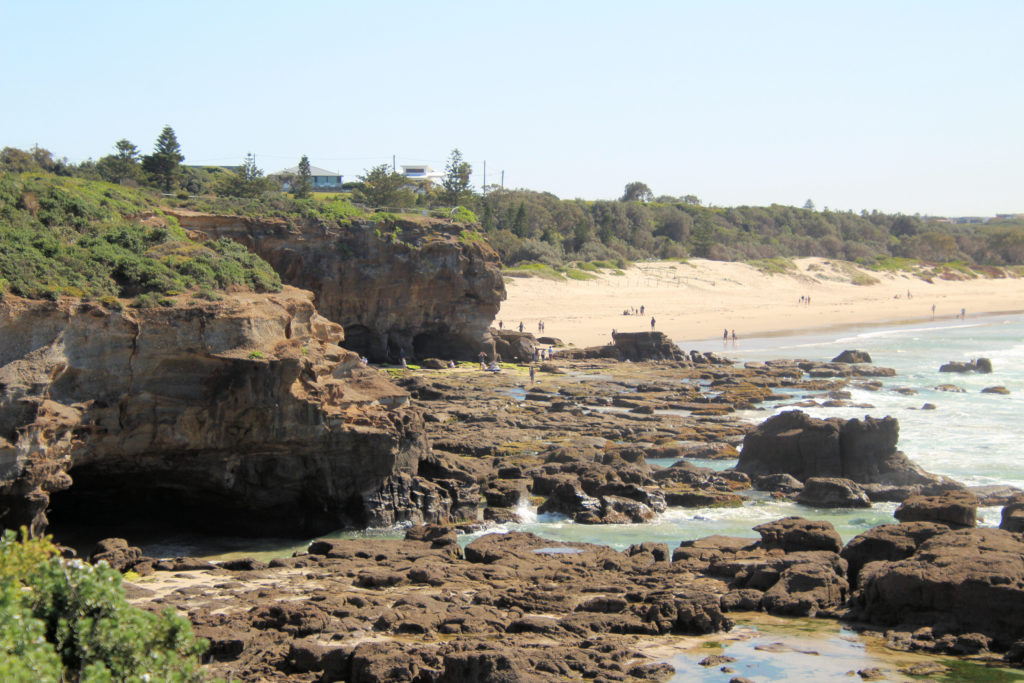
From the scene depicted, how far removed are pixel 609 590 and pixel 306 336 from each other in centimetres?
886

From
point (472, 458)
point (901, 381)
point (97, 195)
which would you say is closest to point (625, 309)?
point (901, 381)

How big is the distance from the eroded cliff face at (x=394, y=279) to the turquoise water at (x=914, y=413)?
Answer: 46.6 feet

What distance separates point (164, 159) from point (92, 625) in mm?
43125

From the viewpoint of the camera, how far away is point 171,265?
20.0m

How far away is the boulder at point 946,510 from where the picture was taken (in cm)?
1839

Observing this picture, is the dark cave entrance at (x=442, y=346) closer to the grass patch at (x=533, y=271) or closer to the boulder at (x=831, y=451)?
the boulder at (x=831, y=451)

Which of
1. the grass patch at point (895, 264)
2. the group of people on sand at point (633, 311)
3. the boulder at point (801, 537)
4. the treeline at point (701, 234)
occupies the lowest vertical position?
the boulder at point (801, 537)

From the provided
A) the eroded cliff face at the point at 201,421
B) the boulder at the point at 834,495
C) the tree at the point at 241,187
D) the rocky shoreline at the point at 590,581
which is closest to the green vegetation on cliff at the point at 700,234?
the tree at the point at 241,187

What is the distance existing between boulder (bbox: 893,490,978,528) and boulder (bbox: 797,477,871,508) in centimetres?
401

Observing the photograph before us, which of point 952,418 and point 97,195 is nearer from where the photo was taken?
point 97,195

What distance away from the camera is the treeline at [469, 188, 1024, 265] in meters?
87.9

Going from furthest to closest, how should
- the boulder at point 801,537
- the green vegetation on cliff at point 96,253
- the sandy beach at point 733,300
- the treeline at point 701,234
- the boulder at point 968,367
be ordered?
the treeline at point 701,234 → the sandy beach at point 733,300 → the boulder at point 968,367 → the boulder at point 801,537 → the green vegetation on cliff at point 96,253

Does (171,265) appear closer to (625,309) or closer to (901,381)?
(901,381)

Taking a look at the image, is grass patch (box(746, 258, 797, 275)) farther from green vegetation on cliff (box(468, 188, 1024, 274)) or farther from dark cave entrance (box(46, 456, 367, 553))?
dark cave entrance (box(46, 456, 367, 553))
